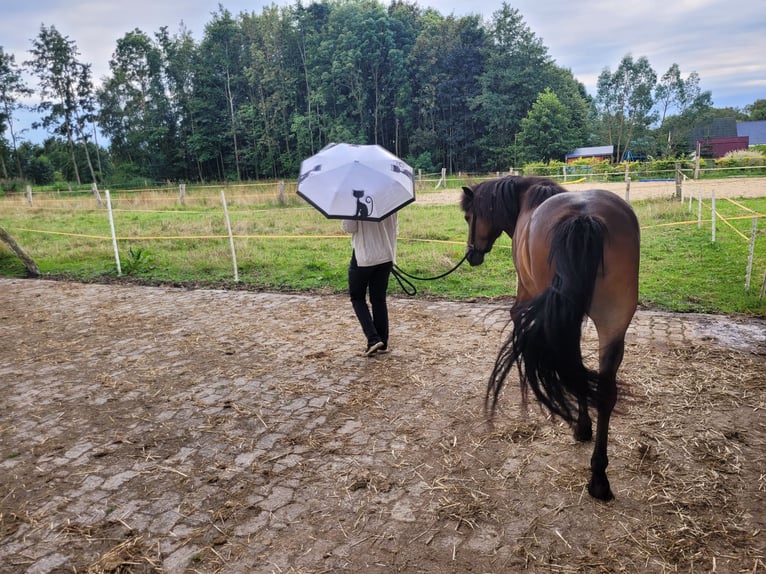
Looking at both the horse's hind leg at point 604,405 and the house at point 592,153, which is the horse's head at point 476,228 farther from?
the house at point 592,153

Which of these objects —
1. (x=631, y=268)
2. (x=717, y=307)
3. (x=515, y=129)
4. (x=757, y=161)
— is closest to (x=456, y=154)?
(x=515, y=129)

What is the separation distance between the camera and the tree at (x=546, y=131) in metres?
40.0

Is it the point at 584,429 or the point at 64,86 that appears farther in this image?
the point at 64,86

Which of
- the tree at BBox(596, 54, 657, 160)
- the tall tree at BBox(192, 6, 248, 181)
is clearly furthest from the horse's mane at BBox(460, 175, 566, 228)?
the tree at BBox(596, 54, 657, 160)

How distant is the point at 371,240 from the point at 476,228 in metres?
0.88

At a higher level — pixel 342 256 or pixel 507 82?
pixel 507 82

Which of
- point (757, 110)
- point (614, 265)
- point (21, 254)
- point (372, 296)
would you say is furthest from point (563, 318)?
point (757, 110)

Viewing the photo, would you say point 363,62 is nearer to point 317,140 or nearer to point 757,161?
point 317,140

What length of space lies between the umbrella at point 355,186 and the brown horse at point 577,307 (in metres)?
1.36

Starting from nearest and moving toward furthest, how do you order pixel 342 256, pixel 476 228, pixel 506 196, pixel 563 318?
pixel 563 318, pixel 506 196, pixel 476 228, pixel 342 256

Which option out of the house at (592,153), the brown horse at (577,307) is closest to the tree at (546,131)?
the house at (592,153)

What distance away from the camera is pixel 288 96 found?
1879 inches

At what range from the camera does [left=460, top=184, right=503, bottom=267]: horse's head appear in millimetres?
3918

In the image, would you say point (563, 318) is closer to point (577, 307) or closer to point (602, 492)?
point (577, 307)
